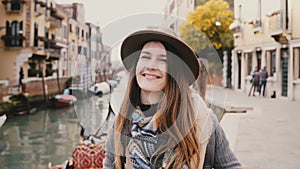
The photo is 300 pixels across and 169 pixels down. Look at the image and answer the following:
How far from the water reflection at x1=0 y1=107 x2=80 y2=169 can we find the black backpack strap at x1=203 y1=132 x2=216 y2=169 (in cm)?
112

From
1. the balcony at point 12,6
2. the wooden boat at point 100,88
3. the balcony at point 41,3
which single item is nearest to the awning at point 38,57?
the balcony at point 12,6

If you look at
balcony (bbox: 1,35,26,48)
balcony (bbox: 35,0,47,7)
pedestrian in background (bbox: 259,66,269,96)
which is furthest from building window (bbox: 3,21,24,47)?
pedestrian in background (bbox: 259,66,269,96)

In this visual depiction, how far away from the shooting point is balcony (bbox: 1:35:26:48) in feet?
14.6

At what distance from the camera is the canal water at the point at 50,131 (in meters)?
0.40

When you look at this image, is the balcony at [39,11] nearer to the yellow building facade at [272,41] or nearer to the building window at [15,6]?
the building window at [15,6]

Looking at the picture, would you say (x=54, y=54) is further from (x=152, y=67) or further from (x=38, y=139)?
(x=152, y=67)

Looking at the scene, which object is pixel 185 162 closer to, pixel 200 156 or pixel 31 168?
pixel 200 156

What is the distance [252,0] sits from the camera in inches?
115

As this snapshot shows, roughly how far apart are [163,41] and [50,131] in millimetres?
3965

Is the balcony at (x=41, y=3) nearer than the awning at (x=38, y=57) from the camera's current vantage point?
No

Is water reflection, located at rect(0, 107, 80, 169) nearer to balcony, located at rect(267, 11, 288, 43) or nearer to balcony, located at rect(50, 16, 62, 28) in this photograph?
balcony, located at rect(50, 16, 62, 28)

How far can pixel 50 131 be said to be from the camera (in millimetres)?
4133

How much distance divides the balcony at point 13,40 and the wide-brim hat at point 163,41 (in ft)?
14.2

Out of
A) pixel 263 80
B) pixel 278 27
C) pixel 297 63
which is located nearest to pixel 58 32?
pixel 263 80
